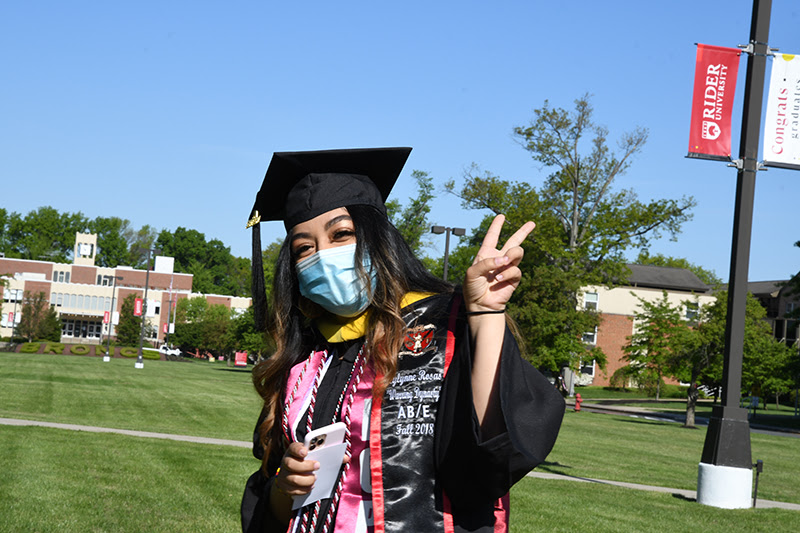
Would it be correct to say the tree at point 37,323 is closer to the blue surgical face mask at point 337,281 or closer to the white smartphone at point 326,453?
the blue surgical face mask at point 337,281

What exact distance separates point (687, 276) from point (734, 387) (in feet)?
236

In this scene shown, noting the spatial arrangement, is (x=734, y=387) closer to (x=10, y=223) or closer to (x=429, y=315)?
(x=429, y=315)

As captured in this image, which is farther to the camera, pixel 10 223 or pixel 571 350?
pixel 10 223

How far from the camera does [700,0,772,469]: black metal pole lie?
35.7 ft

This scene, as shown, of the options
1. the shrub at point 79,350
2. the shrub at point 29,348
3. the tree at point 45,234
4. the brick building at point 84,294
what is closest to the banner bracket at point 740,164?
the shrub at point 29,348

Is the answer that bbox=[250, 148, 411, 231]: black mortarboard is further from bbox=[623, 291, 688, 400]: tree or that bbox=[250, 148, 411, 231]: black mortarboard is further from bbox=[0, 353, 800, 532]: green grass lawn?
bbox=[623, 291, 688, 400]: tree

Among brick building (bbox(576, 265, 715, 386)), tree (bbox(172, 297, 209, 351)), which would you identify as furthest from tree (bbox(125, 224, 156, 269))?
brick building (bbox(576, 265, 715, 386))

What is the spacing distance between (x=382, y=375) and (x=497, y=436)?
38 cm

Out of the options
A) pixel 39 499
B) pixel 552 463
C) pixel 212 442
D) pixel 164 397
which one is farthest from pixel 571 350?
pixel 39 499

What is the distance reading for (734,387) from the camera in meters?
10.9

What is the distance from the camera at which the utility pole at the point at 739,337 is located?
1080 centimetres

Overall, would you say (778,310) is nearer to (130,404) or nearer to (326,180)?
(130,404)

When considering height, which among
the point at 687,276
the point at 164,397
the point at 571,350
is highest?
the point at 687,276

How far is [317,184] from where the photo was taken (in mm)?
2592
